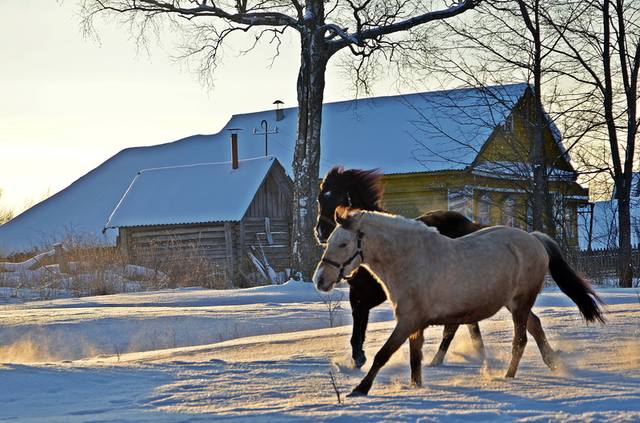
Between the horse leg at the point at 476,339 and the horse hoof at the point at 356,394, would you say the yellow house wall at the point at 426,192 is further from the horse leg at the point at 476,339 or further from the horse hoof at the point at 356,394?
the horse hoof at the point at 356,394

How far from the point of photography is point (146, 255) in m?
30.7

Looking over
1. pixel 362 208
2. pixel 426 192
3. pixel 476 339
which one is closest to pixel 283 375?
pixel 362 208

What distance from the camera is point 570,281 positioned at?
940cm

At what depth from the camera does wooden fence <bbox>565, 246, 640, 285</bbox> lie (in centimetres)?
2395

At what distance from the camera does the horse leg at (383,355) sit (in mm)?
7602

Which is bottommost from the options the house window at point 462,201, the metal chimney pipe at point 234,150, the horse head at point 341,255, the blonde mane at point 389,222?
the horse head at point 341,255

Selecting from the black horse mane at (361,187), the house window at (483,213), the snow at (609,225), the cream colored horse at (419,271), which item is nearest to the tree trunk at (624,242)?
the snow at (609,225)

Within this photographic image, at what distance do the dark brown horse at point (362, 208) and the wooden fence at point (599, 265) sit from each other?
42.1ft

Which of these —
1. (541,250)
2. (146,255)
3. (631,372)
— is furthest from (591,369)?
(146,255)

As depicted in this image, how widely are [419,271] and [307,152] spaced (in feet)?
60.5

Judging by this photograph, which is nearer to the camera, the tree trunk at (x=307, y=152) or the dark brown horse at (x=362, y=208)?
the dark brown horse at (x=362, y=208)

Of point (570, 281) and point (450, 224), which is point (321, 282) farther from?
point (450, 224)

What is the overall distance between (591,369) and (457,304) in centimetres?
153

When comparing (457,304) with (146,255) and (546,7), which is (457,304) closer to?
(546,7)
